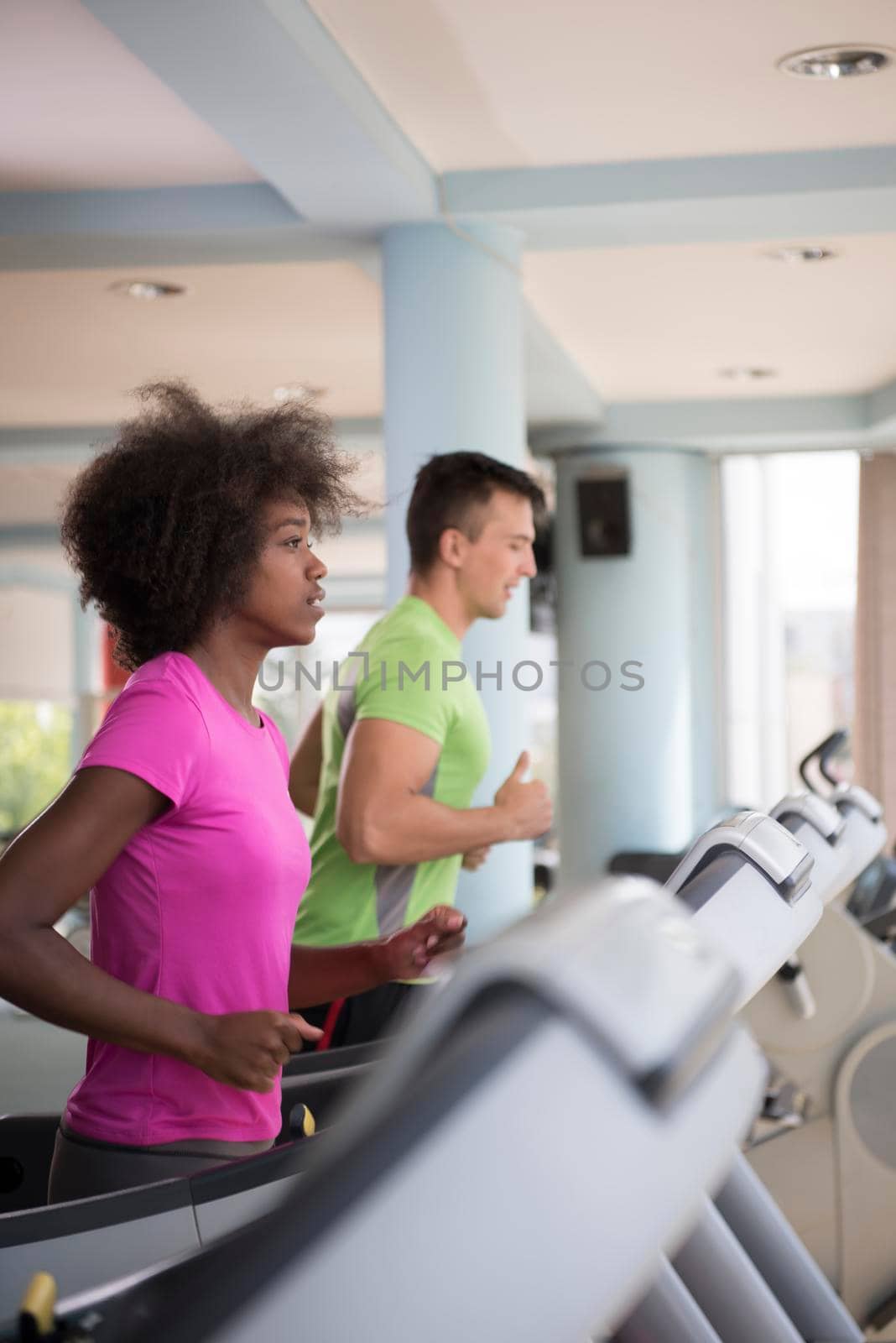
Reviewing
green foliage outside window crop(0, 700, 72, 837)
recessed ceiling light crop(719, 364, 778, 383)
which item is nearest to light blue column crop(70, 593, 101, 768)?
green foliage outside window crop(0, 700, 72, 837)

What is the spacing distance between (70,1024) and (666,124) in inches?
110

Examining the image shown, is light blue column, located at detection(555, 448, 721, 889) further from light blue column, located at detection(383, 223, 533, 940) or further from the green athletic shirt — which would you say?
the green athletic shirt

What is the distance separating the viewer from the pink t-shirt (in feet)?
4.14

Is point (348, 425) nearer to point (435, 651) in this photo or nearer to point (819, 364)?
point (819, 364)

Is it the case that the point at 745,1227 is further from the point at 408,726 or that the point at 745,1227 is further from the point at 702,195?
the point at 702,195

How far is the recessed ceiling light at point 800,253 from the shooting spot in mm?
4348

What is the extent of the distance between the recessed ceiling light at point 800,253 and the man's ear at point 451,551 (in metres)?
2.35

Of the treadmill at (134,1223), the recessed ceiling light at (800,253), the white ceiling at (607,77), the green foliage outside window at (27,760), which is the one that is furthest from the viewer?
the green foliage outside window at (27,760)

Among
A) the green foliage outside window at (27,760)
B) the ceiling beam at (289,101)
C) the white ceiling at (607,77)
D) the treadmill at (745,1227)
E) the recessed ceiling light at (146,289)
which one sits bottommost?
the green foliage outside window at (27,760)

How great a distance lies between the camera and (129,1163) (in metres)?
1.27

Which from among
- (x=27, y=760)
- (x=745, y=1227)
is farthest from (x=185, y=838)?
(x=27, y=760)

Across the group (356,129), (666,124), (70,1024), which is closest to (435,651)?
(70,1024)

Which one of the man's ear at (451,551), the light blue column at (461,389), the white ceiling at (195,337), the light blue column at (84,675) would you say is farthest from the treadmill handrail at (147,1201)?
the light blue column at (84,675)

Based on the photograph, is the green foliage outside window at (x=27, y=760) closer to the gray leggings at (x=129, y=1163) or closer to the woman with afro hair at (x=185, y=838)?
the woman with afro hair at (x=185, y=838)
